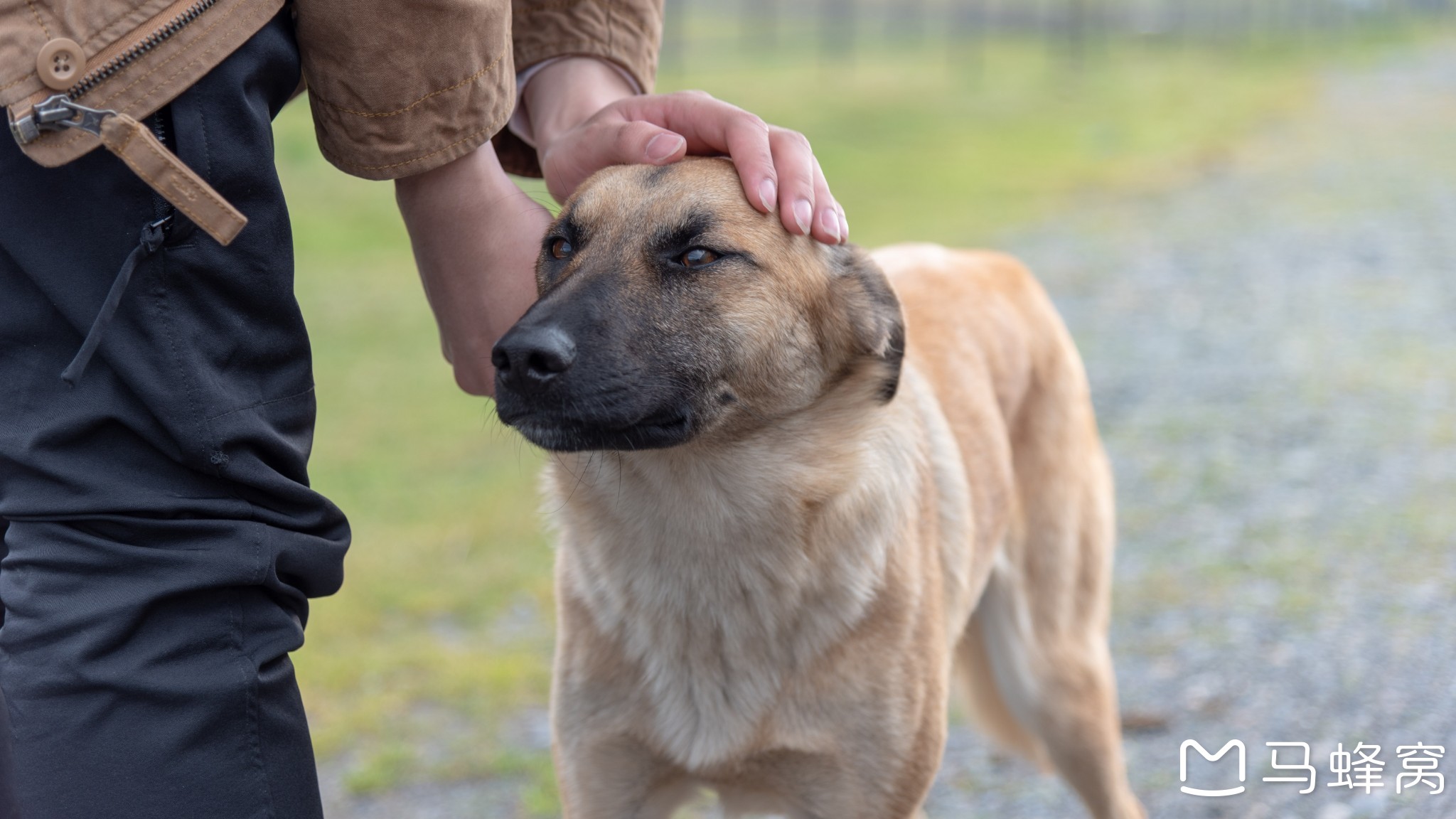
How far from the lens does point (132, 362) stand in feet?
4.50

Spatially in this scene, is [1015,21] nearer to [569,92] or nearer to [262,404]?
[569,92]

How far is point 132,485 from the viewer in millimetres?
1385

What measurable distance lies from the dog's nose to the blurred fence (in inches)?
753

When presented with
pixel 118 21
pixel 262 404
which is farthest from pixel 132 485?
pixel 118 21

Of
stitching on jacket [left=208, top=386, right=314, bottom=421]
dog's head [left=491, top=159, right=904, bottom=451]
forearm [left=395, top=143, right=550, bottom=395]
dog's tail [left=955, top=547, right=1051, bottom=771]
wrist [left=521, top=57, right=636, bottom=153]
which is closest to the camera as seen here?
stitching on jacket [left=208, top=386, right=314, bottom=421]

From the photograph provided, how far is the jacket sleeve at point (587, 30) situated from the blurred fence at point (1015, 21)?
61.1 ft

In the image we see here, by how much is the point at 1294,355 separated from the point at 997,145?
8.13 metres

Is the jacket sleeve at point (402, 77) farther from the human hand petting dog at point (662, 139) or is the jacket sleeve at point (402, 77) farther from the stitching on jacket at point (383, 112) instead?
the human hand petting dog at point (662, 139)

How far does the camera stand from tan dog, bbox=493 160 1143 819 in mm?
2139

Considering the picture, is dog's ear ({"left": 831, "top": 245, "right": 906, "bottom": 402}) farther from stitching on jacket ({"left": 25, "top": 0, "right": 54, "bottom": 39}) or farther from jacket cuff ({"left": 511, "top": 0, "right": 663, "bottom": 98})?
stitching on jacket ({"left": 25, "top": 0, "right": 54, "bottom": 39})

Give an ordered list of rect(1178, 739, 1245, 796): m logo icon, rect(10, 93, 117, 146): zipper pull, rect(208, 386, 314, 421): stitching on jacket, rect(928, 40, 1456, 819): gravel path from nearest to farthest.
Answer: rect(10, 93, 117, 146): zipper pull → rect(208, 386, 314, 421): stitching on jacket → rect(1178, 739, 1245, 796): m logo icon → rect(928, 40, 1456, 819): gravel path

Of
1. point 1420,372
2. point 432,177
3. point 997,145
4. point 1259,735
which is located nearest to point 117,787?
point 432,177

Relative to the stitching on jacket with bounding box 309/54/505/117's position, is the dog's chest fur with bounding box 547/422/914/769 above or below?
below

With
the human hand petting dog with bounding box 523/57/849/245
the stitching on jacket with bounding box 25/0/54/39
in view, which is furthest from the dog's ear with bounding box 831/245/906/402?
the stitching on jacket with bounding box 25/0/54/39
